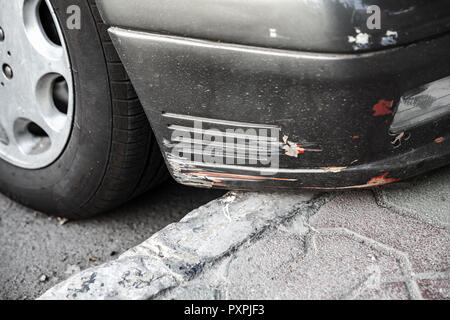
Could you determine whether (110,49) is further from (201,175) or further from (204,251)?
(204,251)

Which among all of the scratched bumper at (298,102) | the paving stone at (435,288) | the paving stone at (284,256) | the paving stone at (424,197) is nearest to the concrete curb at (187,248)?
the paving stone at (284,256)

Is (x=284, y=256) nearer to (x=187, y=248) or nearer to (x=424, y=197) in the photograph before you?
(x=187, y=248)

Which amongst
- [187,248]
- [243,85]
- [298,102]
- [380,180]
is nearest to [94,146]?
[187,248]

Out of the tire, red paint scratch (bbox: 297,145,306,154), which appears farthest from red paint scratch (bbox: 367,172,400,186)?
the tire

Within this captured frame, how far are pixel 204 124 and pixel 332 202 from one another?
49 centimetres

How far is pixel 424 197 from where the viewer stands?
1558 millimetres

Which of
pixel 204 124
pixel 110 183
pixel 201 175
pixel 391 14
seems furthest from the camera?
pixel 110 183

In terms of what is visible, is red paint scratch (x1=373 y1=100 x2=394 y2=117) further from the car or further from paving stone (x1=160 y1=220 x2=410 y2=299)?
paving stone (x1=160 y1=220 x2=410 y2=299)

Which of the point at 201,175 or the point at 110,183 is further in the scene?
the point at 110,183

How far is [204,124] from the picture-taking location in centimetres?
133

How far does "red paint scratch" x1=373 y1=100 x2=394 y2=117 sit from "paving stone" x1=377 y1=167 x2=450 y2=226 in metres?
0.39

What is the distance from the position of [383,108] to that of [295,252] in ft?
1.44

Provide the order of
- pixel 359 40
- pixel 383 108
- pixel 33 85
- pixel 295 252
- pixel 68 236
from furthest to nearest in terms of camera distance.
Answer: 1. pixel 68 236
2. pixel 33 85
3. pixel 295 252
4. pixel 383 108
5. pixel 359 40
